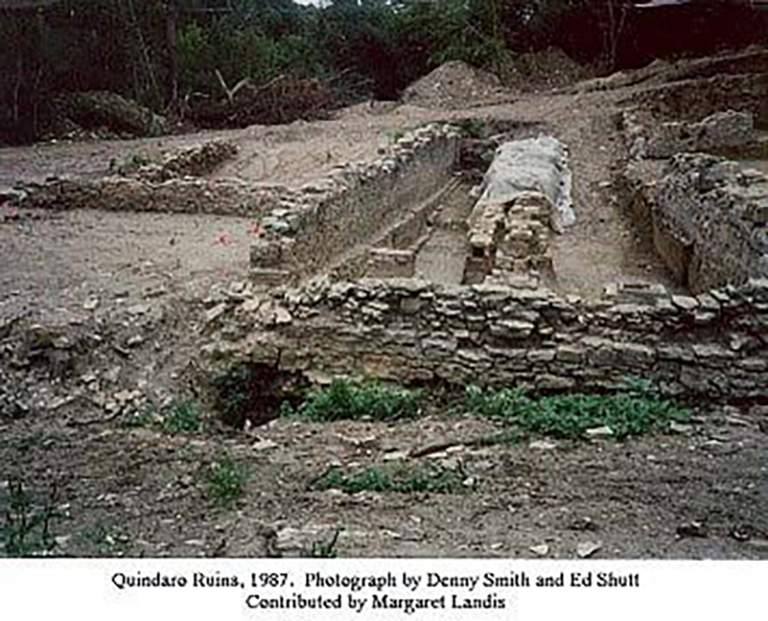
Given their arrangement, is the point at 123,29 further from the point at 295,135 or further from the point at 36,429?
the point at 36,429

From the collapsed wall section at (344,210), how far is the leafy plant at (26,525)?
3177 mm

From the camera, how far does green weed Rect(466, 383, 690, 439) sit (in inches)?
221

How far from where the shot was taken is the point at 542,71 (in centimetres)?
2058

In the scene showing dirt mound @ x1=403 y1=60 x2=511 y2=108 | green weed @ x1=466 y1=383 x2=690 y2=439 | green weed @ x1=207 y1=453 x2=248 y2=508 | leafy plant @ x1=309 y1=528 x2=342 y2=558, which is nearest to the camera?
leafy plant @ x1=309 y1=528 x2=342 y2=558

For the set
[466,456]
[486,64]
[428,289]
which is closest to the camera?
[466,456]

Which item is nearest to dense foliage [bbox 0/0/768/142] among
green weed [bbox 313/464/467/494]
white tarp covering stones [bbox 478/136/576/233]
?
white tarp covering stones [bbox 478/136/576/233]

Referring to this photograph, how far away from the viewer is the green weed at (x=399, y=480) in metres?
4.94

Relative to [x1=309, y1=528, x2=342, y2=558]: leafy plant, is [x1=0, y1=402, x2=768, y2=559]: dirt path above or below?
below

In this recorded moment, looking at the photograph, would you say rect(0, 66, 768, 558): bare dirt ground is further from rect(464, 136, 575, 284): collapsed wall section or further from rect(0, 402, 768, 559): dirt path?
Result: rect(464, 136, 575, 284): collapsed wall section

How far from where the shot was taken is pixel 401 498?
191 inches

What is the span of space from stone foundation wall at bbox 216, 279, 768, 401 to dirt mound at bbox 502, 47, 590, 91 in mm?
13898

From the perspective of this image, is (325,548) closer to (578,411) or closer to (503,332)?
(578,411)
